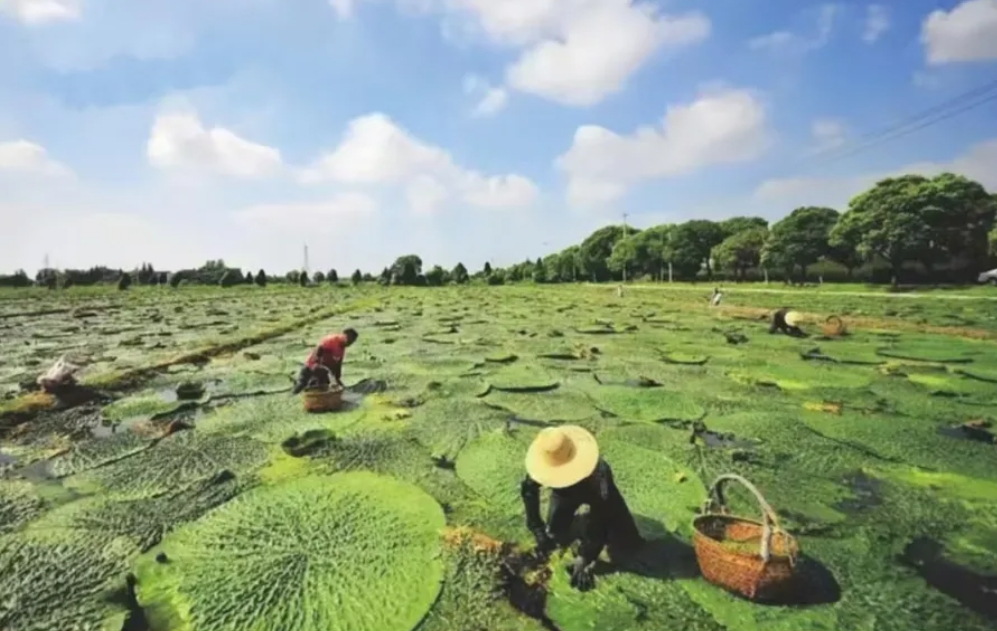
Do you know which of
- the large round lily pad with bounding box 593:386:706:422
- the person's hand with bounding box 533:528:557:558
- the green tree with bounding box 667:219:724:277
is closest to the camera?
the person's hand with bounding box 533:528:557:558

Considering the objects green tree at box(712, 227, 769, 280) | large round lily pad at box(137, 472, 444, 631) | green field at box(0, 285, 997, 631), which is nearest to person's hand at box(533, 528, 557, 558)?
green field at box(0, 285, 997, 631)

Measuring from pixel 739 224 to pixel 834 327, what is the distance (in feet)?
193

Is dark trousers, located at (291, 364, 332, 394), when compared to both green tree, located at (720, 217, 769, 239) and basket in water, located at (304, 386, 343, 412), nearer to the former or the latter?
basket in water, located at (304, 386, 343, 412)

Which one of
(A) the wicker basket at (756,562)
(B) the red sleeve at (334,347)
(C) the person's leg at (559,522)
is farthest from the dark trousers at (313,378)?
(A) the wicker basket at (756,562)

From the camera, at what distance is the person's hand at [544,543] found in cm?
399

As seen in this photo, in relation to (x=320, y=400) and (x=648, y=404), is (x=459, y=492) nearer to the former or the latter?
(x=320, y=400)

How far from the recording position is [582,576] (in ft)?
11.9

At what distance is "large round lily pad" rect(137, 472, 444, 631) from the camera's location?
328 cm

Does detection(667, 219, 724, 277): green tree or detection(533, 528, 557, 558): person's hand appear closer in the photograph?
detection(533, 528, 557, 558): person's hand

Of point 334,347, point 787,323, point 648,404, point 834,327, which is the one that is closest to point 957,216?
point 834,327

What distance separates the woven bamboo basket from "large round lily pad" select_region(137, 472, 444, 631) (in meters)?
14.4

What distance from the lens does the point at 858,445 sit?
6.24 metres

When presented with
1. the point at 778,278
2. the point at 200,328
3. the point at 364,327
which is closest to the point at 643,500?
the point at 364,327

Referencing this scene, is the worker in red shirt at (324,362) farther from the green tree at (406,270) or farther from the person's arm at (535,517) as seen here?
the green tree at (406,270)
